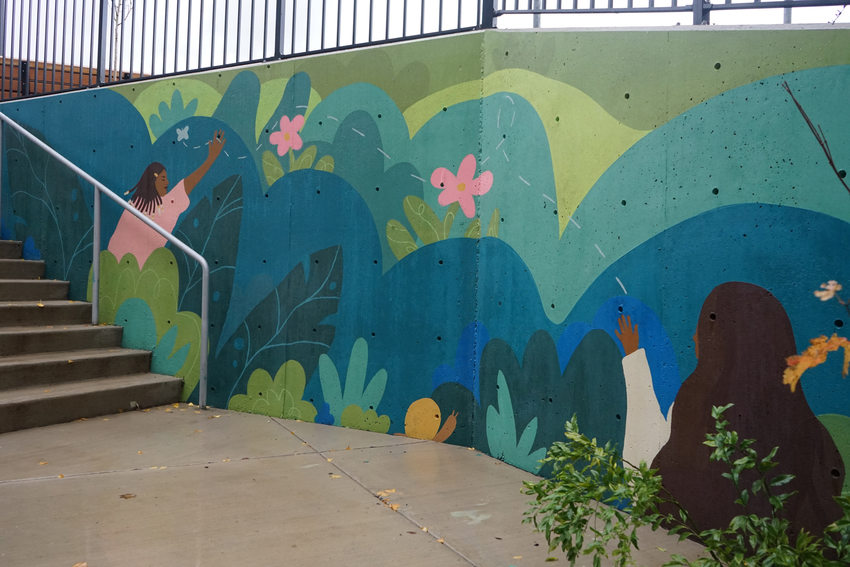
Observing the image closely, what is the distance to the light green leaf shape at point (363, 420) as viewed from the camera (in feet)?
16.5

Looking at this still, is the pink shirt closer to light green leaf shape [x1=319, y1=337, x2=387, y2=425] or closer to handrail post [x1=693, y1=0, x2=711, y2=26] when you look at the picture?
light green leaf shape [x1=319, y1=337, x2=387, y2=425]

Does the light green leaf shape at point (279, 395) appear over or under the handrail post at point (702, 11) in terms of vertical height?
under

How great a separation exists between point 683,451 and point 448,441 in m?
1.78

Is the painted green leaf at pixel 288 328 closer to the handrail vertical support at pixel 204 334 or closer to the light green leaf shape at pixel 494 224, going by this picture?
the handrail vertical support at pixel 204 334

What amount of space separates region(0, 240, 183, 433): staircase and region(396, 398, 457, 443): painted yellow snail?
2.15 metres

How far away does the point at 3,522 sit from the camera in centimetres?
322

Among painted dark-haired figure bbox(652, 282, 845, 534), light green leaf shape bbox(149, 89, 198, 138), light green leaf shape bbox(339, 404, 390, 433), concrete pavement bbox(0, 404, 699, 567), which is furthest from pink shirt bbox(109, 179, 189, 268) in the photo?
painted dark-haired figure bbox(652, 282, 845, 534)

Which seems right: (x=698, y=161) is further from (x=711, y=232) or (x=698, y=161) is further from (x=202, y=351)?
(x=202, y=351)

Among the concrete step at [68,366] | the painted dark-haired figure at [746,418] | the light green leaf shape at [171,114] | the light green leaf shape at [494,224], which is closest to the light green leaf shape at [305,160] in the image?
the light green leaf shape at [171,114]

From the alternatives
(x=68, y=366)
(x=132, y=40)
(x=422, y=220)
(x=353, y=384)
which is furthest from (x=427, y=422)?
(x=132, y=40)

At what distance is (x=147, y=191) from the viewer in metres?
6.17

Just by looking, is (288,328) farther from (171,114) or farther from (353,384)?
(171,114)

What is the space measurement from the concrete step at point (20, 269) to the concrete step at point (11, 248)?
155 mm

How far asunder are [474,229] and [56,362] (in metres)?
3.35
